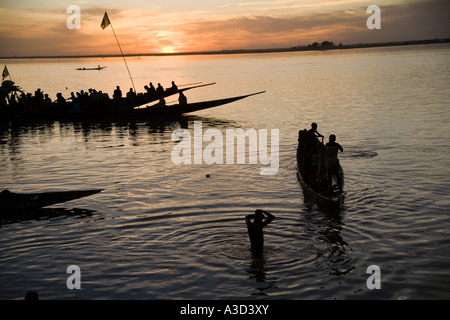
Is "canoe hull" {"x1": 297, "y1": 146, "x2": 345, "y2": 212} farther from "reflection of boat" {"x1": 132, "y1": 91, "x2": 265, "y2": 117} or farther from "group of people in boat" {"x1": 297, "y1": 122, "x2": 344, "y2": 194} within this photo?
"reflection of boat" {"x1": 132, "y1": 91, "x2": 265, "y2": 117}

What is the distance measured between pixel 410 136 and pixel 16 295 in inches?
762

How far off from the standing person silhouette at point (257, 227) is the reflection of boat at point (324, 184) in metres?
3.32

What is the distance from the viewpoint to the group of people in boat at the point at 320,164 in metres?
13.3

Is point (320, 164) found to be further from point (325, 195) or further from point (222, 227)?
point (222, 227)

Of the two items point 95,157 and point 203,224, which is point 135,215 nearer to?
point 203,224

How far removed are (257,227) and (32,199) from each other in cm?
697

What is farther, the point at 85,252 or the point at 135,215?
the point at 135,215

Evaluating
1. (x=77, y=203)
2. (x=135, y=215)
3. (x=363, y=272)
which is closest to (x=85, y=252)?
(x=135, y=215)

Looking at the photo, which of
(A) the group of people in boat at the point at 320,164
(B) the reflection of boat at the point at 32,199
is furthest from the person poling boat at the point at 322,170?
(B) the reflection of boat at the point at 32,199

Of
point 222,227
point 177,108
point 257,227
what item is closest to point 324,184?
point 222,227

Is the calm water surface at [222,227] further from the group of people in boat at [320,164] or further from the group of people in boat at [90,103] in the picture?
the group of people in boat at [90,103]

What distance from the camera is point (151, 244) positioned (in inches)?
445

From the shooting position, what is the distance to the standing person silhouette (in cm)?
971

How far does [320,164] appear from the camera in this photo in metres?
13.7
